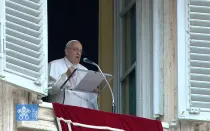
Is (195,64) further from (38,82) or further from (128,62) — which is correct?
(38,82)

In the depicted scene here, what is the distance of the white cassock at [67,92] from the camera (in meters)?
13.0

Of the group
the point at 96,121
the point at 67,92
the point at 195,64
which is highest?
the point at 195,64

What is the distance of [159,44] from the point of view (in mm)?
13172

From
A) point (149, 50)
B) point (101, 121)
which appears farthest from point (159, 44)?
point (101, 121)

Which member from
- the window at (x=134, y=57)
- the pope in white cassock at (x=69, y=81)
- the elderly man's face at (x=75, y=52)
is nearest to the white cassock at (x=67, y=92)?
the pope in white cassock at (x=69, y=81)

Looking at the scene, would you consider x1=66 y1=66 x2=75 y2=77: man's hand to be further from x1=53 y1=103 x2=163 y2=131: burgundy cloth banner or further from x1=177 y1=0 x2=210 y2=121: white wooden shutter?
x1=177 y1=0 x2=210 y2=121: white wooden shutter

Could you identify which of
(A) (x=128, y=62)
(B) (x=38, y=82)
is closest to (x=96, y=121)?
(B) (x=38, y=82)

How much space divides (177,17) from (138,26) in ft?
2.38

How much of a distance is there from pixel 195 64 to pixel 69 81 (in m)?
1.18

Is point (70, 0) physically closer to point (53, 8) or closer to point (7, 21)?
point (53, 8)

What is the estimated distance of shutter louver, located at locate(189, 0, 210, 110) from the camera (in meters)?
12.8

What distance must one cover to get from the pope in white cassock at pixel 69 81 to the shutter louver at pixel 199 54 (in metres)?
0.96

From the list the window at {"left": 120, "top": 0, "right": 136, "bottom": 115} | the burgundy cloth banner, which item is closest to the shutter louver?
the burgundy cloth banner

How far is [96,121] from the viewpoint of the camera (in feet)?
40.7
